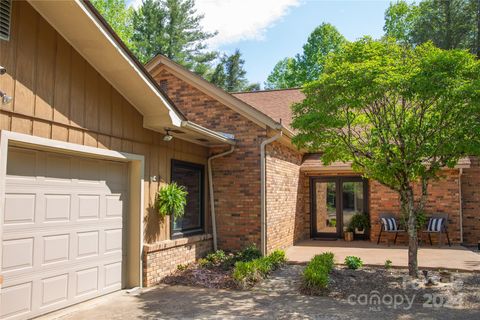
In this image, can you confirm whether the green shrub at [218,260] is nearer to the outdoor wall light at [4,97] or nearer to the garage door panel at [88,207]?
the garage door panel at [88,207]

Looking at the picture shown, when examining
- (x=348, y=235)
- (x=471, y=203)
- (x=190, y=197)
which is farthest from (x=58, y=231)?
(x=471, y=203)

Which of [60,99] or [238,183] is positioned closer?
[60,99]

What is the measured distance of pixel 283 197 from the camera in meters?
10.9

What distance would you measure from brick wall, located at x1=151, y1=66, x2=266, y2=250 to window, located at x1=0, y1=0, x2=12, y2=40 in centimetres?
577

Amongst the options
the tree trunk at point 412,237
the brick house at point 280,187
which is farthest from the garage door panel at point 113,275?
the tree trunk at point 412,237

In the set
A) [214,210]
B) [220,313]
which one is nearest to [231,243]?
[214,210]

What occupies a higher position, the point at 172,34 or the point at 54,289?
the point at 172,34

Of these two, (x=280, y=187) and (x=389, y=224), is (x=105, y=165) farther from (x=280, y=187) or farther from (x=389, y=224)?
(x=389, y=224)

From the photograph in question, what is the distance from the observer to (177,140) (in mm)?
8312

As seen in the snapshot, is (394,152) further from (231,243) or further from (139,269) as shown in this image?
(139,269)

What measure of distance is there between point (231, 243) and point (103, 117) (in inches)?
182

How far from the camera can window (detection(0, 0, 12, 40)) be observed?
459 centimetres

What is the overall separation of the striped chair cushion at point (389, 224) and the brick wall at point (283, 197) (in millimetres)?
2657

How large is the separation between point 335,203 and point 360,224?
3.50 feet
